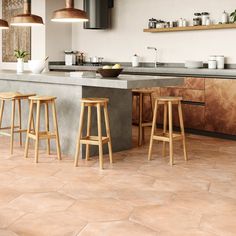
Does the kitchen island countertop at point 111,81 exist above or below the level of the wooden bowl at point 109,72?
below

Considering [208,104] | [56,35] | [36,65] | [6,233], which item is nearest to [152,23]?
[208,104]

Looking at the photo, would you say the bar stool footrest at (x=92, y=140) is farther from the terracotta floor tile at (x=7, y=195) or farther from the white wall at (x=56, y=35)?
the white wall at (x=56, y=35)

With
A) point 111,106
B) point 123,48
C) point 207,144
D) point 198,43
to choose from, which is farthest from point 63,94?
point 123,48

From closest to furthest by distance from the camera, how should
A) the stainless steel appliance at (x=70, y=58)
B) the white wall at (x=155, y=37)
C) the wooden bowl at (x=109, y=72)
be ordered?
the wooden bowl at (x=109, y=72) < the white wall at (x=155, y=37) < the stainless steel appliance at (x=70, y=58)

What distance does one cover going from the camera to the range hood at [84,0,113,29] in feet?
28.3

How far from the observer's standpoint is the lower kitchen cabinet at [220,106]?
6.32 meters

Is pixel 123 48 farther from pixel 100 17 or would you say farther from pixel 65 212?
pixel 65 212

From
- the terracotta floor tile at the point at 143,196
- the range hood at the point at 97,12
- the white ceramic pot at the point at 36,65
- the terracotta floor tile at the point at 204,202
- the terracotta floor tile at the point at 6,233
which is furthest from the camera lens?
the range hood at the point at 97,12

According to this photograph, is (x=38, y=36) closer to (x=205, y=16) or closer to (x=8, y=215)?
(x=205, y=16)

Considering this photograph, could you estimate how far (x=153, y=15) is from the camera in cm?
810

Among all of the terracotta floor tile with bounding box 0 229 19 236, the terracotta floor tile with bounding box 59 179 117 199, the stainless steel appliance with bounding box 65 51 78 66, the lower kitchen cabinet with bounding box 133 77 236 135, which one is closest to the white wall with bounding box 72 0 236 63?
the stainless steel appliance with bounding box 65 51 78 66

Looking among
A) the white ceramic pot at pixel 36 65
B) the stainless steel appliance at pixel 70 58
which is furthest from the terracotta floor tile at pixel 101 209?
the stainless steel appliance at pixel 70 58

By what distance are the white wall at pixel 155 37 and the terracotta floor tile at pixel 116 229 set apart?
455 centimetres

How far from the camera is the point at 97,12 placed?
28.3ft
